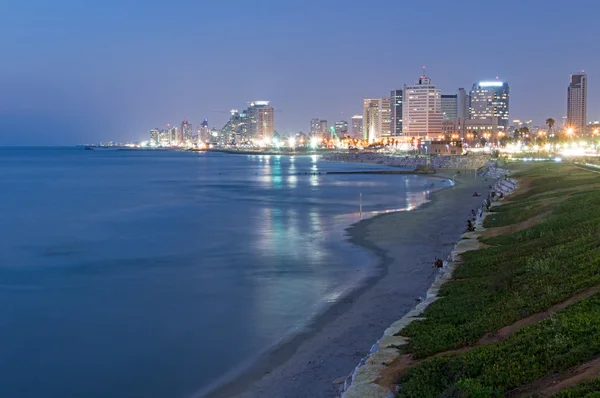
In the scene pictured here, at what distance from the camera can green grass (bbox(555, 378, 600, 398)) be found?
→ 749 centimetres

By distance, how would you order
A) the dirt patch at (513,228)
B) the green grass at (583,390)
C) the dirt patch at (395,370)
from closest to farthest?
the green grass at (583,390), the dirt patch at (395,370), the dirt patch at (513,228)

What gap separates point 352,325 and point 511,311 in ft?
17.4

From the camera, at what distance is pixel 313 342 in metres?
15.8

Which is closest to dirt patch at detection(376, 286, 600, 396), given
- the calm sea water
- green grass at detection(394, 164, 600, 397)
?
green grass at detection(394, 164, 600, 397)

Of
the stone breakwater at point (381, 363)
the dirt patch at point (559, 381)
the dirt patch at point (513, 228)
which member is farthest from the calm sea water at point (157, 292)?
the dirt patch at point (559, 381)

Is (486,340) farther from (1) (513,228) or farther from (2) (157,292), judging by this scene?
(1) (513,228)

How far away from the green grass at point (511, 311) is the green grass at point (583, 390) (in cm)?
113

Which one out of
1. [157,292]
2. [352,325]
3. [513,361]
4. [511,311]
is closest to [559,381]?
[513,361]

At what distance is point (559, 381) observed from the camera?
336 inches

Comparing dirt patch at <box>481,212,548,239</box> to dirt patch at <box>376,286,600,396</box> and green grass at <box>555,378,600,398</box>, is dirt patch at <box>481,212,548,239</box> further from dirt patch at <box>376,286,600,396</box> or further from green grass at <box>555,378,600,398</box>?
green grass at <box>555,378,600,398</box>

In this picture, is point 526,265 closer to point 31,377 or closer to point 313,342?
point 313,342

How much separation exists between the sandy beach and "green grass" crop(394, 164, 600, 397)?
1.84 m

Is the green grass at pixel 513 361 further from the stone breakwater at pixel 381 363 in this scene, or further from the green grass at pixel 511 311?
the stone breakwater at pixel 381 363

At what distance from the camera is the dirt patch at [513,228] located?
88.7ft
